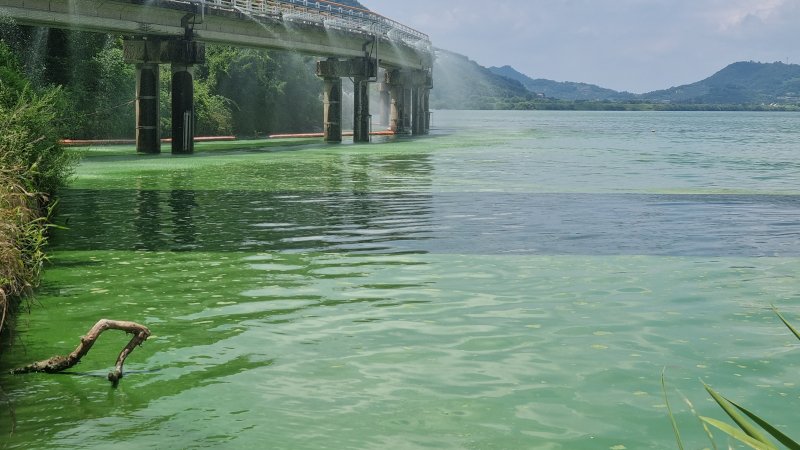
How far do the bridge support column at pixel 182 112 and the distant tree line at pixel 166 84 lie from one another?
6.05 m

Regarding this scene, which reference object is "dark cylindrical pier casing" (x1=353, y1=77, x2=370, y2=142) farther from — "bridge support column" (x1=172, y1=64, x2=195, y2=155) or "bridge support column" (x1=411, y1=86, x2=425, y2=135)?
"bridge support column" (x1=172, y1=64, x2=195, y2=155)

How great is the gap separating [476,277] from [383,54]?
82382 mm

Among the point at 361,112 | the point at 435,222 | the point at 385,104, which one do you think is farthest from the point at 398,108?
the point at 435,222

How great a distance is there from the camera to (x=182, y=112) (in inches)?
2502

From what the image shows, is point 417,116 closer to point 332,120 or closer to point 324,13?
point 332,120

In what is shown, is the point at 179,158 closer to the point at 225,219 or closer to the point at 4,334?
the point at 225,219

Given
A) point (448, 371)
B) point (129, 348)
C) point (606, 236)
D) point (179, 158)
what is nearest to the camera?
point (129, 348)

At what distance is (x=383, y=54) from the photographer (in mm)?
98750

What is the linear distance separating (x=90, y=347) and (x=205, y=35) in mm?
54121

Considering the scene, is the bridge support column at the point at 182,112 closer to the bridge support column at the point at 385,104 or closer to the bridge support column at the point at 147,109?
the bridge support column at the point at 147,109

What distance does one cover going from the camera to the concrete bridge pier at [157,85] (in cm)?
6050

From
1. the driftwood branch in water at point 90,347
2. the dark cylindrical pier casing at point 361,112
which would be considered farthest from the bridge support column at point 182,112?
the driftwood branch in water at point 90,347

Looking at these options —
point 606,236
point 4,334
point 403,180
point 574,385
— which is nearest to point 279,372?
point 574,385

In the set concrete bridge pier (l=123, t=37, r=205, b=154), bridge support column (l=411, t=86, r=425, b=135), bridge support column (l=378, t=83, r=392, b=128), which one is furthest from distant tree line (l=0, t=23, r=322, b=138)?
bridge support column (l=378, t=83, r=392, b=128)
